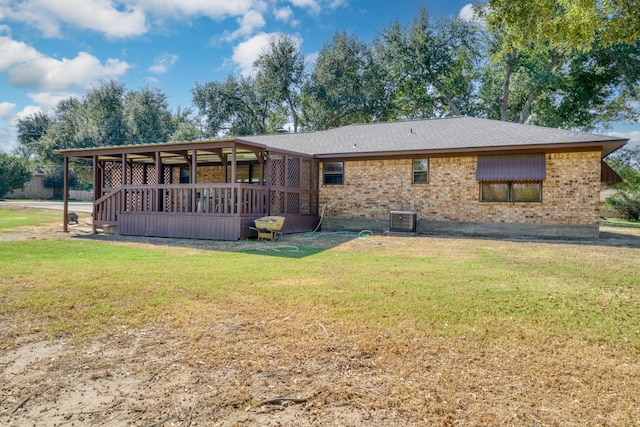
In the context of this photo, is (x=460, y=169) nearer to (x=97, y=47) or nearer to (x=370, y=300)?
(x=370, y=300)

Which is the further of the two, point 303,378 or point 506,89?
point 506,89

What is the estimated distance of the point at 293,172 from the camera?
15.0m

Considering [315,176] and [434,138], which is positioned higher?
[434,138]

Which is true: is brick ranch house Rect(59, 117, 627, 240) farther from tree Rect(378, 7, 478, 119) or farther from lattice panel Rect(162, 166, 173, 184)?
tree Rect(378, 7, 478, 119)

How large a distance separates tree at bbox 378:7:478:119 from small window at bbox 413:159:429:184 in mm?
17180

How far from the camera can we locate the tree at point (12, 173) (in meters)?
35.5

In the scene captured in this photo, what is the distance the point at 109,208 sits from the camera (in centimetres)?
1418

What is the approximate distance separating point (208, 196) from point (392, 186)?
6989 mm

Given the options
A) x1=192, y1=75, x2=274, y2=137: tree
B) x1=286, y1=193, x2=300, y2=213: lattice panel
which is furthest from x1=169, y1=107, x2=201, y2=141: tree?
x1=286, y1=193, x2=300, y2=213: lattice panel

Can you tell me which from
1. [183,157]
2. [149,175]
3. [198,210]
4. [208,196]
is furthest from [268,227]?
[149,175]

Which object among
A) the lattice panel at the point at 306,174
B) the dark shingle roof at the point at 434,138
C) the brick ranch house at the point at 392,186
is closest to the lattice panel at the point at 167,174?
the brick ranch house at the point at 392,186

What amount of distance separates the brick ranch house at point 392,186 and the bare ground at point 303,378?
28.1 feet

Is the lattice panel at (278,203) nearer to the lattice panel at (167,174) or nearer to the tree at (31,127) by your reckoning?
the lattice panel at (167,174)

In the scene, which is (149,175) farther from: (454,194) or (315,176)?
(454,194)
